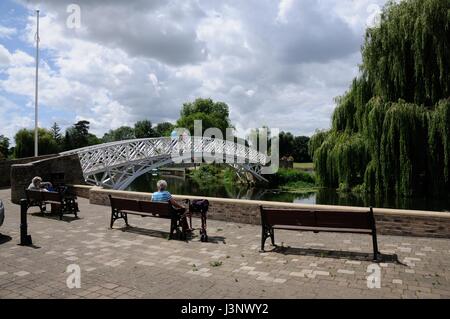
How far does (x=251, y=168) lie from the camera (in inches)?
1630

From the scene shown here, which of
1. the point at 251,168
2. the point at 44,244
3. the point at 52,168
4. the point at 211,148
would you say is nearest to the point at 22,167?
the point at 52,168

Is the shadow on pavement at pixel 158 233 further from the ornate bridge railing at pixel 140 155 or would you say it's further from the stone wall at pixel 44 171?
the ornate bridge railing at pixel 140 155

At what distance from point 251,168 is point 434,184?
89.0 feet

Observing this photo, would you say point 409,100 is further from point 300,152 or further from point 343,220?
point 300,152

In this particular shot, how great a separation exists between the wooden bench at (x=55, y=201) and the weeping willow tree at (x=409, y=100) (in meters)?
11.5

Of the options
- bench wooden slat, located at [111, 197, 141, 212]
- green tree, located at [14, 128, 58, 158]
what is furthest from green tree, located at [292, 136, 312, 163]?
bench wooden slat, located at [111, 197, 141, 212]

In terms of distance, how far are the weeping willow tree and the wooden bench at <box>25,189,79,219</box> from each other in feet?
37.8

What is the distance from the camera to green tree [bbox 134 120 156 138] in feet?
314

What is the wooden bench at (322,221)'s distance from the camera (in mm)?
5958

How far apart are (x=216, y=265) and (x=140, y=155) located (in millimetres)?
20575

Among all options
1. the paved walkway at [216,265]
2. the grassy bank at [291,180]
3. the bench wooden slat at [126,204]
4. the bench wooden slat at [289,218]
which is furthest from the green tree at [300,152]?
the bench wooden slat at [289,218]

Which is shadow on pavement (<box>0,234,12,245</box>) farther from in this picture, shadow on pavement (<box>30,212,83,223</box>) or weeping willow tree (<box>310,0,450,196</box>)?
weeping willow tree (<box>310,0,450,196</box>)
